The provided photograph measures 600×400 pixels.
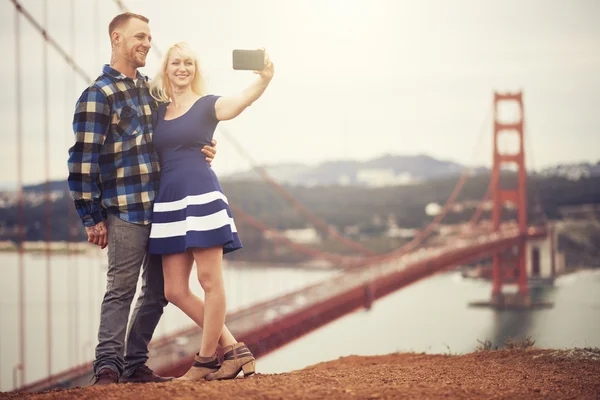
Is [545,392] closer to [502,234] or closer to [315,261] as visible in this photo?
[502,234]

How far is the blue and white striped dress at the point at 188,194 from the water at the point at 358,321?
57.9 feet

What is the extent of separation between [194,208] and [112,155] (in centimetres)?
37

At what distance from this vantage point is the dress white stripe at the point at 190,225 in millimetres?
3049

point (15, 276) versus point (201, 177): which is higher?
point (201, 177)

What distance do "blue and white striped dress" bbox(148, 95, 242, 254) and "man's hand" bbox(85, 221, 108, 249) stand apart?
17 cm

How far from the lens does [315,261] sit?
5253cm

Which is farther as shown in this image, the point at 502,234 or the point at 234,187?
the point at 234,187

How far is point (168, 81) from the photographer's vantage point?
3.23 m

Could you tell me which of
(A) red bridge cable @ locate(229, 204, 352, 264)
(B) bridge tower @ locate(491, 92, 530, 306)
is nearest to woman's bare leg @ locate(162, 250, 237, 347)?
(A) red bridge cable @ locate(229, 204, 352, 264)

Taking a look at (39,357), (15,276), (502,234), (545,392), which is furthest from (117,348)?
(15,276)

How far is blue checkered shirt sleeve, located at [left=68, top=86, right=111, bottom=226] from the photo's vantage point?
303 centimetres

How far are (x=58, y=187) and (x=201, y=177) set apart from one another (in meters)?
23.0

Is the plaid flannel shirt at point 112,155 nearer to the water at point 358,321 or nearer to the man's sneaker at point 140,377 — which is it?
the man's sneaker at point 140,377

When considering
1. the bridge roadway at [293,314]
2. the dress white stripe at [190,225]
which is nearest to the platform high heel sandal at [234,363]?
the dress white stripe at [190,225]
